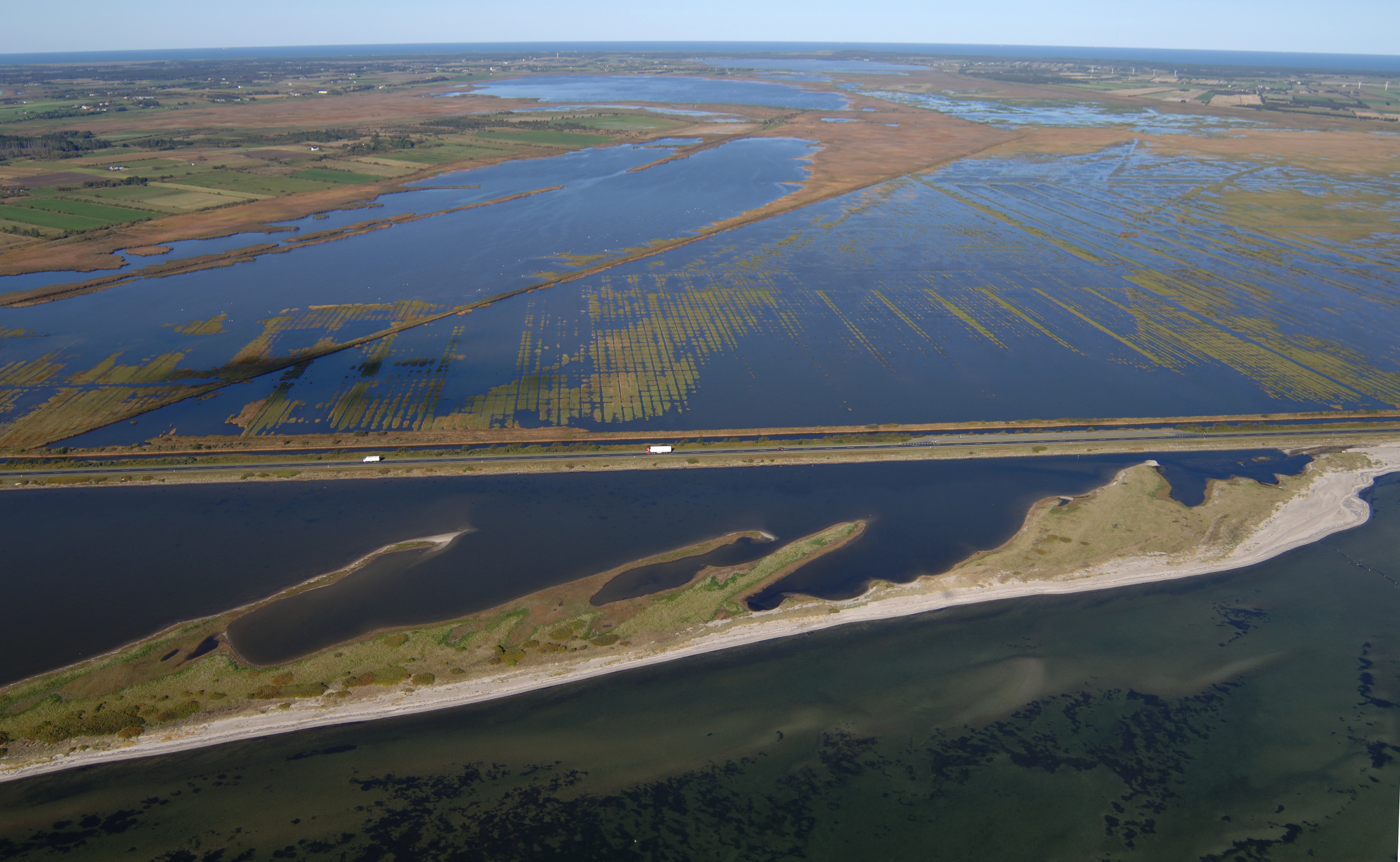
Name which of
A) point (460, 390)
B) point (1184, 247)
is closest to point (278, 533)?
point (460, 390)

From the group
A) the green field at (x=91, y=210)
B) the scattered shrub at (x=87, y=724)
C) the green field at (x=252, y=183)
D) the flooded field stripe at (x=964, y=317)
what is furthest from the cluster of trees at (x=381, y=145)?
the scattered shrub at (x=87, y=724)

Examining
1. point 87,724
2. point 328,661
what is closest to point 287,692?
point 328,661

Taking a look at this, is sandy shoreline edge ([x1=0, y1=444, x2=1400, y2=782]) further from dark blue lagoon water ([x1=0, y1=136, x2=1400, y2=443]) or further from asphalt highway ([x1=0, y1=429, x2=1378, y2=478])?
dark blue lagoon water ([x1=0, y1=136, x2=1400, y2=443])

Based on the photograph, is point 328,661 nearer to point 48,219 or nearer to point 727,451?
point 727,451

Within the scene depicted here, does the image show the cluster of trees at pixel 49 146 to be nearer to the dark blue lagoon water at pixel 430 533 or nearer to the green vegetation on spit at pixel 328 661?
the dark blue lagoon water at pixel 430 533

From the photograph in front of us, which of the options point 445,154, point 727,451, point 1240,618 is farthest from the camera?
point 445,154

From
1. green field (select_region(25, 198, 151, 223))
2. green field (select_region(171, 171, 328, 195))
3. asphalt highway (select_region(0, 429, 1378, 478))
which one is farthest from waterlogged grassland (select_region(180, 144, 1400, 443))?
green field (select_region(25, 198, 151, 223))

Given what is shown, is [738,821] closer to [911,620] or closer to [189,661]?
[911,620]
